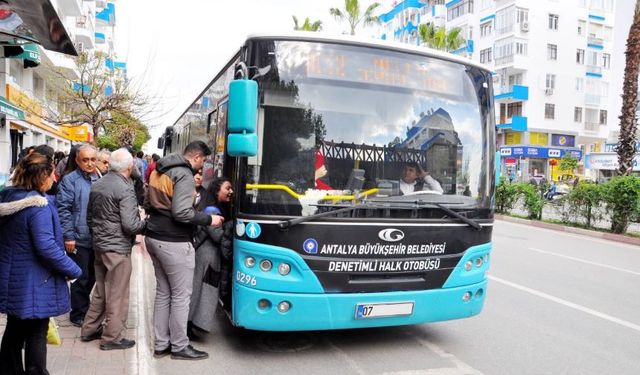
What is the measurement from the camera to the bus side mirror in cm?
435

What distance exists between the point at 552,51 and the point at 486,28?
6.54 metres

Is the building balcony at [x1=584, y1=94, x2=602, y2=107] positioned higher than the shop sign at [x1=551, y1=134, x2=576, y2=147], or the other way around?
the building balcony at [x1=584, y1=94, x2=602, y2=107]

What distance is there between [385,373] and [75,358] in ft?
8.56

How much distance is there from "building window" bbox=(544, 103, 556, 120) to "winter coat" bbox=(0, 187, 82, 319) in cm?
5413

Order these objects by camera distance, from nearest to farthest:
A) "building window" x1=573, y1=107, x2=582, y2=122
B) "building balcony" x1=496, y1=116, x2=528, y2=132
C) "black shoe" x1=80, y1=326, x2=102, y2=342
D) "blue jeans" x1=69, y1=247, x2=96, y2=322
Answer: "black shoe" x1=80, y1=326, x2=102, y2=342 < "blue jeans" x1=69, y1=247, x2=96, y2=322 < "building balcony" x1=496, y1=116, x2=528, y2=132 < "building window" x1=573, y1=107, x2=582, y2=122

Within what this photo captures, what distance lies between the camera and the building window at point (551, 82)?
171 ft

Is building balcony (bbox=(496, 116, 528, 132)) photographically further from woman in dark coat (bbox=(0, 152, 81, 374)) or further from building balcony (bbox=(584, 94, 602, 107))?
woman in dark coat (bbox=(0, 152, 81, 374))

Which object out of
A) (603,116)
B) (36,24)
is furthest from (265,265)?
(603,116)

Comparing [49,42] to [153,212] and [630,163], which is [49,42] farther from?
[630,163]

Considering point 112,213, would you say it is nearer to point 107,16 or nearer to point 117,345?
point 117,345

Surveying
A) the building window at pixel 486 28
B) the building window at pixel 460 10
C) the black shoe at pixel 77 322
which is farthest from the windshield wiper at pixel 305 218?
the building window at pixel 460 10

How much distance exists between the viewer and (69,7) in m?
33.2

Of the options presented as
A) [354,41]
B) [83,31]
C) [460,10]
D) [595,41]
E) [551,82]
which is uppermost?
[460,10]

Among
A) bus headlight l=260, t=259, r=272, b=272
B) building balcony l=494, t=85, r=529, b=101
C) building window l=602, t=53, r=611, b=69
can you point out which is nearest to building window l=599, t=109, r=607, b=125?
building window l=602, t=53, r=611, b=69
